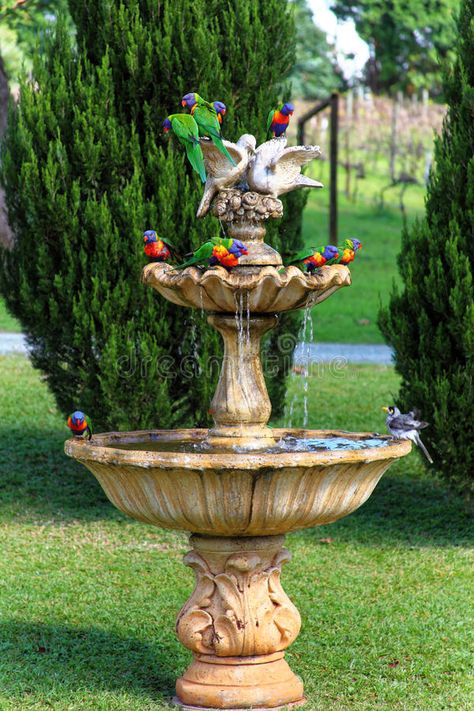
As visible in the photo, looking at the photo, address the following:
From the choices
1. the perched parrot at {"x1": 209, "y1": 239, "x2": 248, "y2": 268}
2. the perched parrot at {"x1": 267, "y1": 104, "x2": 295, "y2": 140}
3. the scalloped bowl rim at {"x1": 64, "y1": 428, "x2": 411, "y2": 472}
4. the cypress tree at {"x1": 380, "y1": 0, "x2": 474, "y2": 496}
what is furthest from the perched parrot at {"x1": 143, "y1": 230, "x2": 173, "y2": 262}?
the cypress tree at {"x1": 380, "y1": 0, "x2": 474, "y2": 496}

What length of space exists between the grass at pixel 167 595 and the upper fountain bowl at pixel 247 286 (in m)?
1.98

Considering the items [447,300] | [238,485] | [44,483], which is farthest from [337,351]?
[238,485]

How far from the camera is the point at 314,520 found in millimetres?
4902

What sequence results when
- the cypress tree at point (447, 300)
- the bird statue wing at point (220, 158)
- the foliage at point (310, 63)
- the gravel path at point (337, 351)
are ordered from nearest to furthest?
the bird statue wing at point (220, 158), the cypress tree at point (447, 300), the gravel path at point (337, 351), the foliage at point (310, 63)

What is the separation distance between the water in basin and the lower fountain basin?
43cm

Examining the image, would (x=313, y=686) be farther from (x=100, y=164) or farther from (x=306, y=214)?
(x=306, y=214)

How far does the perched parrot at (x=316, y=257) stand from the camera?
5.36m

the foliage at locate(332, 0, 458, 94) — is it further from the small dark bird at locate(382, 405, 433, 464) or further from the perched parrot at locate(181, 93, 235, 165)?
the perched parrot at locate(181, 93, 235, 165)

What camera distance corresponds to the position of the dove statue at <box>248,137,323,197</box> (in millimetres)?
5414

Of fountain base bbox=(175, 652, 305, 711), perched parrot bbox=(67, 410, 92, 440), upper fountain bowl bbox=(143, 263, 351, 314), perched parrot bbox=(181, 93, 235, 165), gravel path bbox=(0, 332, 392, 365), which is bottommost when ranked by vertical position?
gravel path bbox=(0, 332, 392, 365)

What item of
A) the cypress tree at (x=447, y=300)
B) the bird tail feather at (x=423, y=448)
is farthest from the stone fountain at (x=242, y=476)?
the cypress tree at (x=447, y=300)

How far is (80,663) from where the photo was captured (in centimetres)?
571

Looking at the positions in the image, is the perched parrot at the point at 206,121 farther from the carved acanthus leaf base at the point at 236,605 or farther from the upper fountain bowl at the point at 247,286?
A: the carved acanthus leaf base at the point at 236,605

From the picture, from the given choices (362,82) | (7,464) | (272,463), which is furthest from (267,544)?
(362,82)
